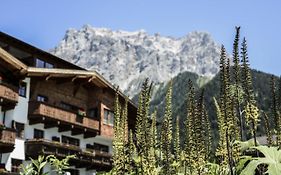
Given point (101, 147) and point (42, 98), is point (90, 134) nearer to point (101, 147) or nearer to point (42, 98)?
point (101, 147)

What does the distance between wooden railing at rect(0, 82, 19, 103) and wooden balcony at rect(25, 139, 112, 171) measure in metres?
4.32

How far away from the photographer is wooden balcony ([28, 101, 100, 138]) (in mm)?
40375

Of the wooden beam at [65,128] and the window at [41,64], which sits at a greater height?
the window at [41,64]

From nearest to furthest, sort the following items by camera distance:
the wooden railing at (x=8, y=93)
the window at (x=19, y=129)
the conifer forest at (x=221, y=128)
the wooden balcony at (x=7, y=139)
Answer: the conifer forest at (x=221, y=128)
the wooden balcony at (x=7, y=139)
the wooden railing at (x=8, y=93)
the window at (x=19, y=129)

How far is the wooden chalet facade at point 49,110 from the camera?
3834cm

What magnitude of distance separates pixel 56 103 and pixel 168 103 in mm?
38456

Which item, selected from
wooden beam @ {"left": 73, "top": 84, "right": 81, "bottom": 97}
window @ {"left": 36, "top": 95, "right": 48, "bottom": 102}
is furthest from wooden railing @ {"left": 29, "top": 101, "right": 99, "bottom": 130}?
wooden beam @ {"left": 73, "top": 84, "right": 81, "bottom": 97}

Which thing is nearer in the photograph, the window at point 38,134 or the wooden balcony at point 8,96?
the wooden balcony at point 8,96

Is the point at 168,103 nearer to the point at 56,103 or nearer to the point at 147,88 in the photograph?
the point at 147,88

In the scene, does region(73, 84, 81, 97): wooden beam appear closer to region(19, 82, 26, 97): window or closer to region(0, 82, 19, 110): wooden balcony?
region(19, 82, 26, 97): window

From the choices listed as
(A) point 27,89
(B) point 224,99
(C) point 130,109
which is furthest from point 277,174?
(C) point 130,109

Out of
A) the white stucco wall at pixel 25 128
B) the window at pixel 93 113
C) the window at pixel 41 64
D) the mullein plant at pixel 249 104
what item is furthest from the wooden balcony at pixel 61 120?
the mullein plant at pixel 249 104

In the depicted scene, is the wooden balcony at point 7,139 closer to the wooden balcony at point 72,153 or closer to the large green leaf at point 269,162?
the wooden balcony at point 72,153

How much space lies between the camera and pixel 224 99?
277 inches
